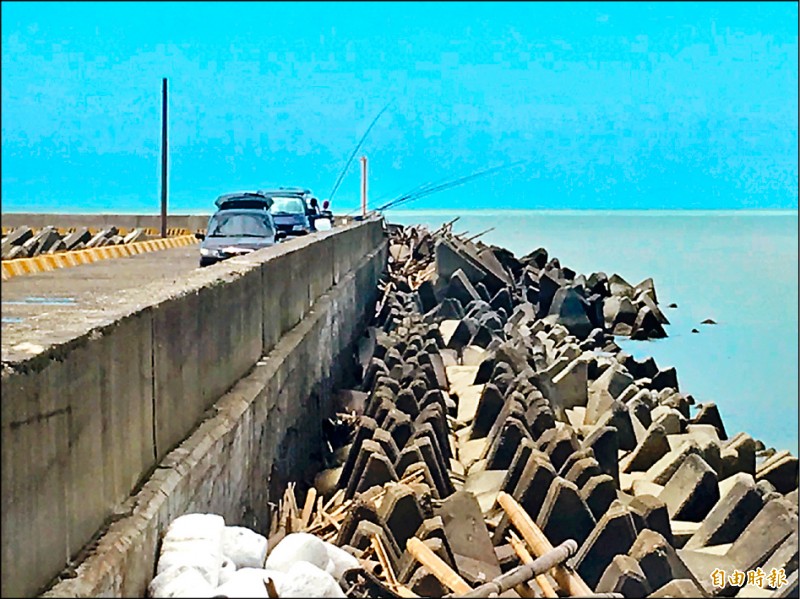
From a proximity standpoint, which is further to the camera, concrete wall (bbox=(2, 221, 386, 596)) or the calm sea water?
the calm sea water

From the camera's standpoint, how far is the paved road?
466 cm

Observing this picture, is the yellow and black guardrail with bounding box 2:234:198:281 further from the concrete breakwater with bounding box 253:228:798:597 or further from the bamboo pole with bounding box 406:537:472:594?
the bamboo pole with bounding box 406:537:472:594

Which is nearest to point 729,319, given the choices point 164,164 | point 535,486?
point 164,164

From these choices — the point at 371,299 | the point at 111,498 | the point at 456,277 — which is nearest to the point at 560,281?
the point at 456,277

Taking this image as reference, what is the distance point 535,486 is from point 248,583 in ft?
14.4

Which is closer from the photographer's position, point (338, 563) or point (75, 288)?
point (338, 563)

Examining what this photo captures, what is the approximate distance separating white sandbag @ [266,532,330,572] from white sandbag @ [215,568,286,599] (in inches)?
13.9

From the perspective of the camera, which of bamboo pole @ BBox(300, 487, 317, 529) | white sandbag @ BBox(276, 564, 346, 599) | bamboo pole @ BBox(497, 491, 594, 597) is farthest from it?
bamboo pole @ BBox(300, 487, 317, 529)

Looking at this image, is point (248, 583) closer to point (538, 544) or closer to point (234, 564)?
point (234, 564)

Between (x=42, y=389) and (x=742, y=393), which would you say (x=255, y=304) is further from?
(x=742, y=393)

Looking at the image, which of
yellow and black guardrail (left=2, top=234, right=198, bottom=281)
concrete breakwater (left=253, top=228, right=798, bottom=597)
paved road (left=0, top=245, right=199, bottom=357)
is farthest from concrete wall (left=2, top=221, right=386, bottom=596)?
yellow and black guardrail (left=2, top=234, right=198, bottom=281)

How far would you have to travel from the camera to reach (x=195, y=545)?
458 centimetres

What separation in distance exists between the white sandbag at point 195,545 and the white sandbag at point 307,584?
395mm

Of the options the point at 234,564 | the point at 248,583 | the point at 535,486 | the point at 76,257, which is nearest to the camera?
the point at 248,583
